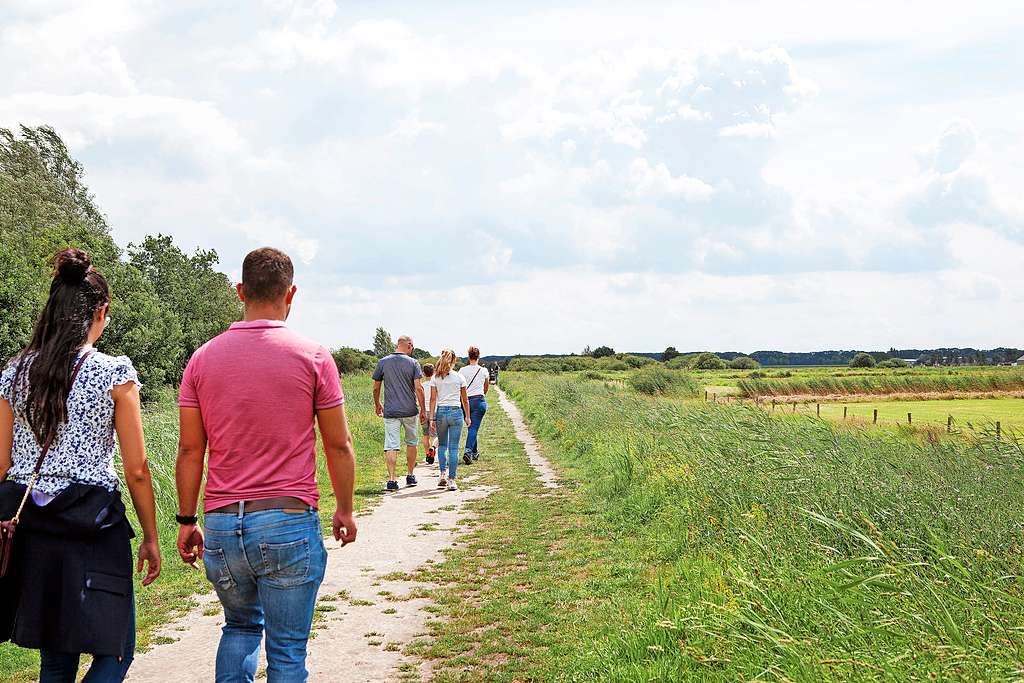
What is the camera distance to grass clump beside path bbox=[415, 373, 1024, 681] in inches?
175

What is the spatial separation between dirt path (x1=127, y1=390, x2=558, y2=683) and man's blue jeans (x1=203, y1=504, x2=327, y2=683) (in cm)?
→ 192

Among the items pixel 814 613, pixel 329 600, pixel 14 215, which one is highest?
pixel 14 215

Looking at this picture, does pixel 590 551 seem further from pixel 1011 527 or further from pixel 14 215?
pixel 14 215

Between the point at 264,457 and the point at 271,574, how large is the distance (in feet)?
1.50

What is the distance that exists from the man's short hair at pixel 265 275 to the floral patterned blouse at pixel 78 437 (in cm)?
57

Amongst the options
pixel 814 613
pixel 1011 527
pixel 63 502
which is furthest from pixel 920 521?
pixel 63 502

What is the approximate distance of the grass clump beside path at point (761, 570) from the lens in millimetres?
4449

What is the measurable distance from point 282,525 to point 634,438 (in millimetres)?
11578

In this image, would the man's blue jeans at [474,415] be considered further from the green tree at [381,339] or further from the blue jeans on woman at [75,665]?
the green tree at [381,339]

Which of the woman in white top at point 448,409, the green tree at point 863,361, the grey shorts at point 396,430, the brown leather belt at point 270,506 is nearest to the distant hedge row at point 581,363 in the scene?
the green tree at point 863,361

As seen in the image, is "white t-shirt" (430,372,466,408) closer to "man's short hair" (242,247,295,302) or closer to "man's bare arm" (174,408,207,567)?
"man's bare arm" (174,408,207,567)

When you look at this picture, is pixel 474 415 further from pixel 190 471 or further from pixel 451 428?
pixel 190 471

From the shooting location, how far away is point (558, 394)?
3102 centimetres

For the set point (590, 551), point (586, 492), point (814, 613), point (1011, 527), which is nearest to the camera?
point (814, 613)
